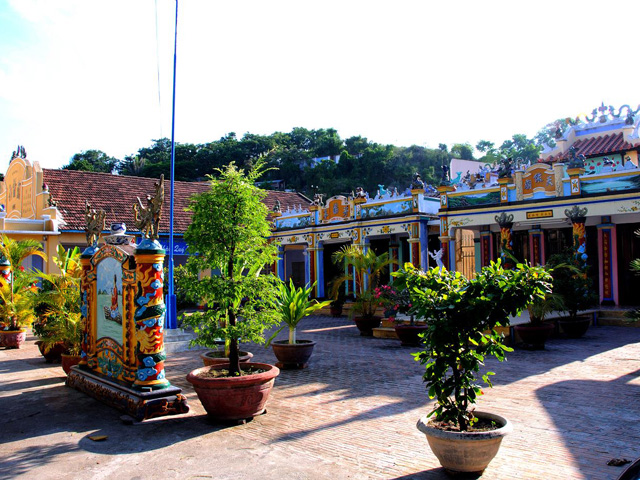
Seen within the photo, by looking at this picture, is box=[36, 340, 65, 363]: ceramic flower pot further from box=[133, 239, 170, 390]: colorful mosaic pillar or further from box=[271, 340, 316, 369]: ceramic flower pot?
box=[133, 239, 170, 390]: colorful mosaic pillar

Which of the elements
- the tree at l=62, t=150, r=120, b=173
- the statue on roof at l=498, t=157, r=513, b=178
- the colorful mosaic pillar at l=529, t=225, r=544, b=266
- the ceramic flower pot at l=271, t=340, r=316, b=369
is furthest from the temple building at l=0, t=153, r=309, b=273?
the tree at l=62, t=150, r=120, b=173

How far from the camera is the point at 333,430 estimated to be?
20.8ft

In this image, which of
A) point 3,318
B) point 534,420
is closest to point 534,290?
point 534,420

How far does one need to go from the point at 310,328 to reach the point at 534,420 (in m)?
11.3

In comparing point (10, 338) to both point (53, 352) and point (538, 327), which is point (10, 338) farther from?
point (538, 327)

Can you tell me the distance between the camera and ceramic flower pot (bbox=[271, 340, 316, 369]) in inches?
403

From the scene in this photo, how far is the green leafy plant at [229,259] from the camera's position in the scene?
23.1 ft

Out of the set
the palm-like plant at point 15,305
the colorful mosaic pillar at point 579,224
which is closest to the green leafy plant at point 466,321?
the colorful mosaic pillar at point 579,224

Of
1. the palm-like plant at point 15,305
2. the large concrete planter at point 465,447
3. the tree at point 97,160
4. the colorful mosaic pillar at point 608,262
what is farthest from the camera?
the tree at point 97,160

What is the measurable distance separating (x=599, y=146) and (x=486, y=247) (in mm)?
5956

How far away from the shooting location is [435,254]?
62.3ft

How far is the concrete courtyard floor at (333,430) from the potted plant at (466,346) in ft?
1.34

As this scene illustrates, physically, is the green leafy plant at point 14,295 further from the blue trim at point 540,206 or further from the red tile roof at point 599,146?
the red tile roof at point 599,146

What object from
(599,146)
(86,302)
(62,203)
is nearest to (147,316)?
(86,302)
